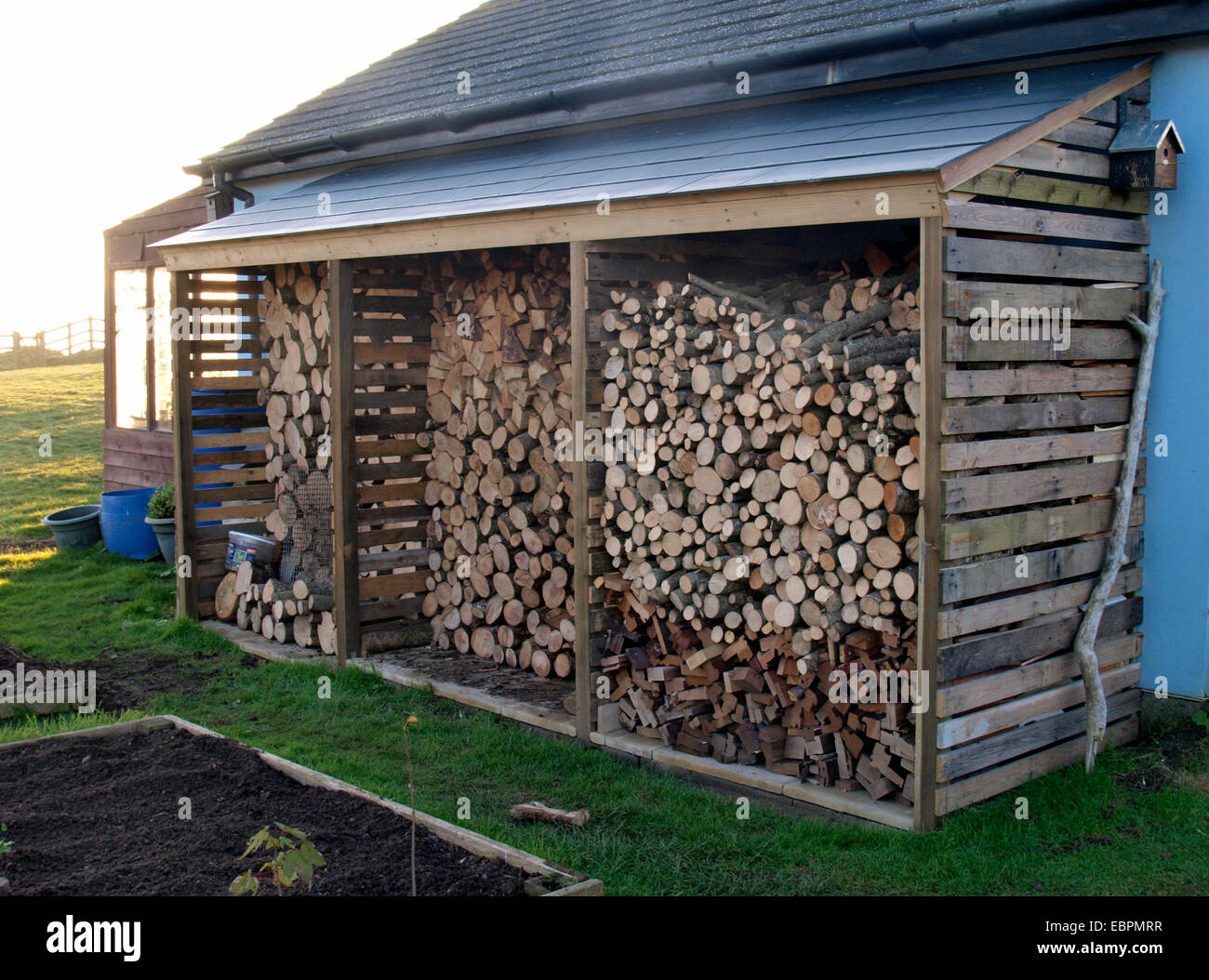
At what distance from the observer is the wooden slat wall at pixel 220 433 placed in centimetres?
876

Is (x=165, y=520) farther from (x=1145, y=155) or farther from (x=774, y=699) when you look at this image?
(x=1145, y=155)

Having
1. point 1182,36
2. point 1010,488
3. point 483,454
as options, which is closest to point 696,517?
point 1010,488

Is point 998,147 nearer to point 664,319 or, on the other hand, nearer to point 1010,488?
point 1010,488

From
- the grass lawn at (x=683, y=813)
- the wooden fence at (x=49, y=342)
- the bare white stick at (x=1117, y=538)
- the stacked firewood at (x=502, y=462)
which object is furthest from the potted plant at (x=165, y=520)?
the wooden fence at (x=49, y=342)

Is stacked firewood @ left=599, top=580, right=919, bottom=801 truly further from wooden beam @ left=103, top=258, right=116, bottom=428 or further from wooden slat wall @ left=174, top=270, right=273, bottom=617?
wooden beam @ left=103, top=258, right=116, bottom=428

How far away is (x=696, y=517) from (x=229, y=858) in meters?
2.58

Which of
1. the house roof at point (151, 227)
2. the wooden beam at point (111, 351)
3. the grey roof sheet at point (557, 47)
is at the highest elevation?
the grey roof sheet at point (557, 47)

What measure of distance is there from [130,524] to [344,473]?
4.29 metres

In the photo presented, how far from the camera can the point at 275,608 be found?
815cm

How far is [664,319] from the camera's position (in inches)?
224

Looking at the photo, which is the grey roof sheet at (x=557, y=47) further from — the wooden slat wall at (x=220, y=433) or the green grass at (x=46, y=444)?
the green grass at (x=46, y=444)

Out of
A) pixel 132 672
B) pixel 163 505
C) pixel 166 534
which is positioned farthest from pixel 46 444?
pixel 132 672

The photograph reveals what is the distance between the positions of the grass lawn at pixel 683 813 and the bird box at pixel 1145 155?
246 cm

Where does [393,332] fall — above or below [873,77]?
below
